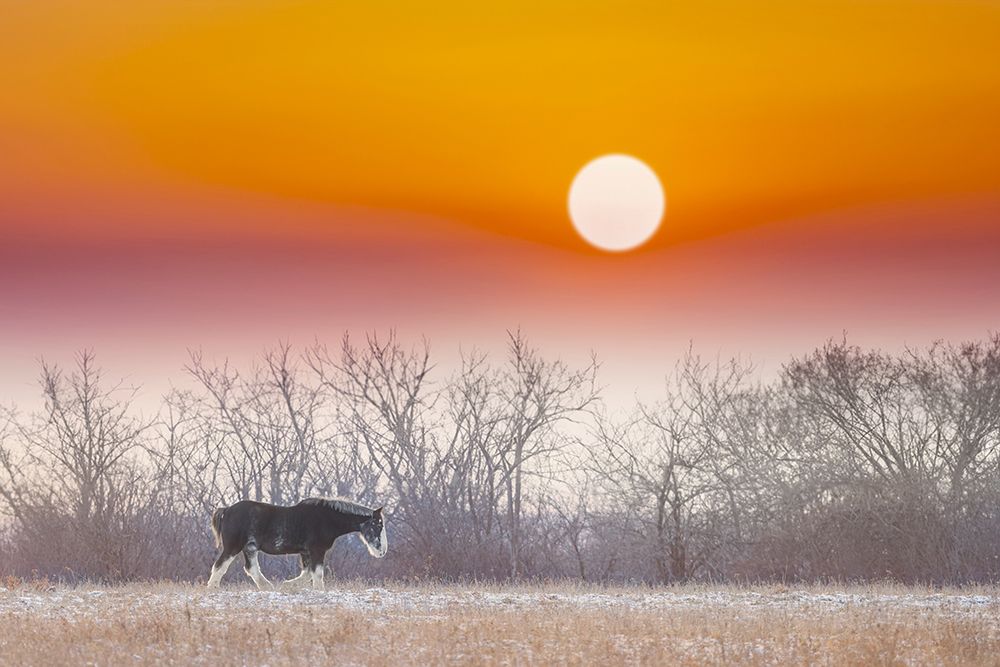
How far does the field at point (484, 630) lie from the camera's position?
1556 centimetres

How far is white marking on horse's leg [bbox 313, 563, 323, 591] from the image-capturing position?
23938 millimetres

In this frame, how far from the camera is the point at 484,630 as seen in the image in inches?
669

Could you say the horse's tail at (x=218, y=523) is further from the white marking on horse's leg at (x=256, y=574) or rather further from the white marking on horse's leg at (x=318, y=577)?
the white marking on horse's leg at (x=318, y=577)

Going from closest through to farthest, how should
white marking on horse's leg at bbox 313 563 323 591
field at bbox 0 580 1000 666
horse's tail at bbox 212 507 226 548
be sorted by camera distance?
field at bbox 0 580 1000 666 < white marking on horse's leg at bbox 313 563 323 591 < horse's tail at bbox 212 507 226 548

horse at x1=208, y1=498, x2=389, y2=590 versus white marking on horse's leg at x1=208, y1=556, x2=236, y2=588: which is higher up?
horse at x1=208, y1=498, x2=389, y2=590

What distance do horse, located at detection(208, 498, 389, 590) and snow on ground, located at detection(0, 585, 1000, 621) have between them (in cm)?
164

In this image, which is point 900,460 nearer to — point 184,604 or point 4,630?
point 184,604

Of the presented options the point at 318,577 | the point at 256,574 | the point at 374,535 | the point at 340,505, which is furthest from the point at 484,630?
the point at 340,505

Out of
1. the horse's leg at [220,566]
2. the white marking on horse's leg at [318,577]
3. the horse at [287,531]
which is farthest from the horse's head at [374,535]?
the horse's leg at [220,566]

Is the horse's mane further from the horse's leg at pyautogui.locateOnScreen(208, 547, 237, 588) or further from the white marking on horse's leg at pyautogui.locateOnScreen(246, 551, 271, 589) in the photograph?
the horse's leg at pyautogui.locateOnScreen(208, 547, 237, 588)

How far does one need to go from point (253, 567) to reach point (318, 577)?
1.31 meters

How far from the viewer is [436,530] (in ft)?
111

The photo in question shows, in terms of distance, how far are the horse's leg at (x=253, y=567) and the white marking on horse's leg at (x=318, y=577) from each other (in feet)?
2.90

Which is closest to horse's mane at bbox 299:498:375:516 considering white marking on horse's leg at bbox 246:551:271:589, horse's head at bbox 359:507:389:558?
horse's head at bbox 359:507:389:558
